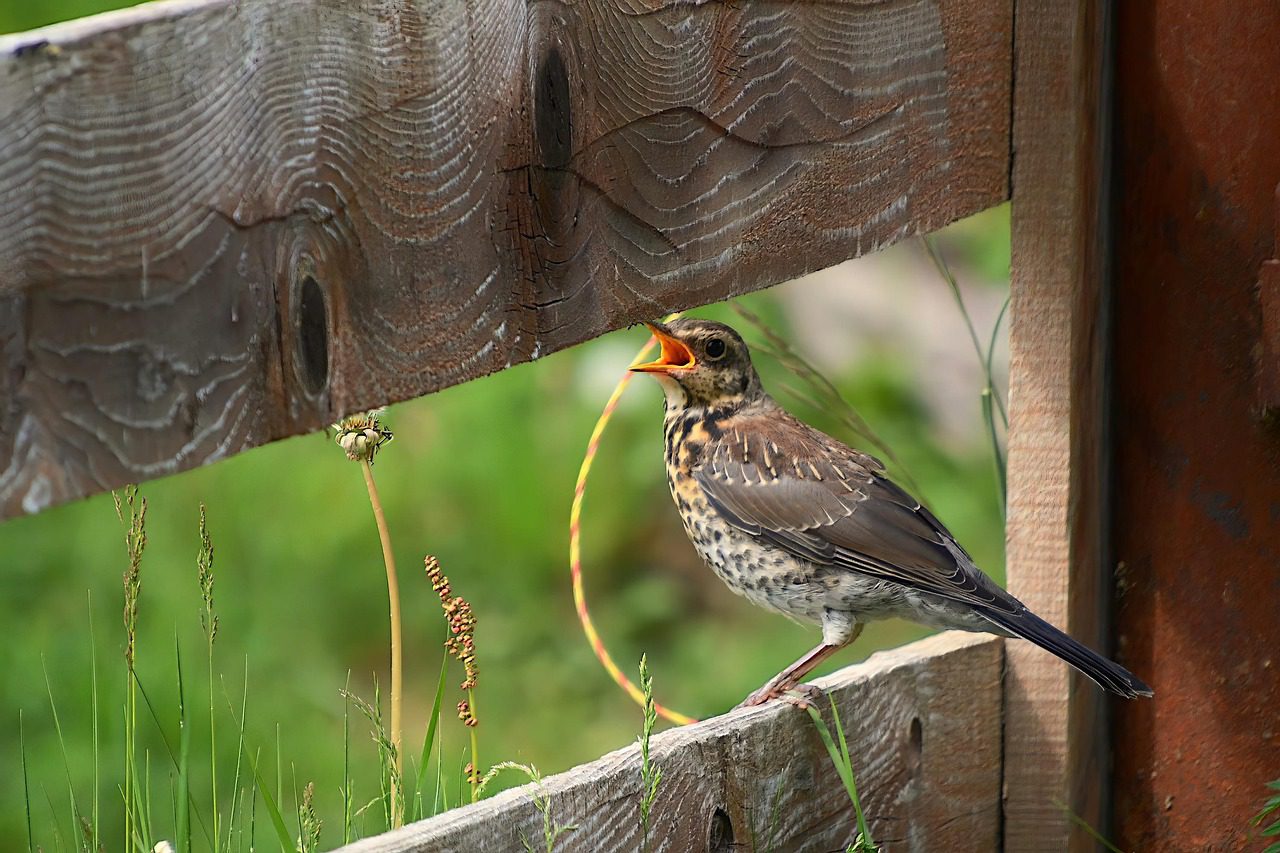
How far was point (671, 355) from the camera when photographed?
12.2 ft

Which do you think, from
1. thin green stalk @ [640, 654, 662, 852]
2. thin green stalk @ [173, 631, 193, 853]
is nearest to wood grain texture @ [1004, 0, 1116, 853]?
thin green stalk @ [640, 654, 662, 852]

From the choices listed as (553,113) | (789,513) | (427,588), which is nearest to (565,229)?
(553,113)

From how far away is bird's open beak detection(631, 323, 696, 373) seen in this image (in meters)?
3.54

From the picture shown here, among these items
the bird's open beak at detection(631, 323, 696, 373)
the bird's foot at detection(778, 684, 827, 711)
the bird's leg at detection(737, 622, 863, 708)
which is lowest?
the bird's foot at detection(778, 684, 827, 711)

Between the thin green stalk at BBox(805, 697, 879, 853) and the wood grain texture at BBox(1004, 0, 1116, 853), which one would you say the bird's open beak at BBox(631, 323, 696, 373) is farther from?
the thin green stalk at BBox(805, 697, 879, 853)

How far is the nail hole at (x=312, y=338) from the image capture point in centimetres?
162

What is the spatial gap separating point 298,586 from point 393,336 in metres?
4.08

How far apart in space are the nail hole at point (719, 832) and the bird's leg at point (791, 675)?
28 centimetres

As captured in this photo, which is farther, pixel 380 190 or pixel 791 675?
pixel 791 675

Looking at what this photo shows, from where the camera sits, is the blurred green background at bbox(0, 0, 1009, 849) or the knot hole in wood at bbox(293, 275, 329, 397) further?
the blurred green background at bbox(0, 0, 1009, 849)

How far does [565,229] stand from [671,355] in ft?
5.96

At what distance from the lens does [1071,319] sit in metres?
2.64

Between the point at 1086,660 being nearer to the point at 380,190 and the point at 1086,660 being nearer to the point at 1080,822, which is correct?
the point at 1080,822

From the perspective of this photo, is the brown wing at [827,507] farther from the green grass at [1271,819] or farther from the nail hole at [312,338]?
the nail hole at [312,338]
